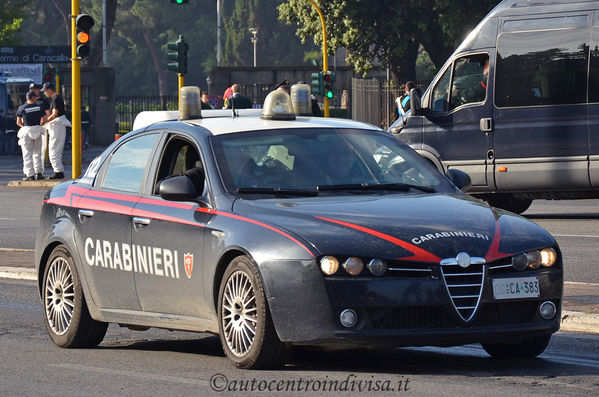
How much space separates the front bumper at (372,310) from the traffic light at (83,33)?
19667 mm

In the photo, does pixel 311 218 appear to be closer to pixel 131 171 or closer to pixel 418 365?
pixel 418 365

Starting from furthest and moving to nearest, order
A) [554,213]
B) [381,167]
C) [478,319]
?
[554,213], [381,167], [478,319]

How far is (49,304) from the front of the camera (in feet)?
29.5

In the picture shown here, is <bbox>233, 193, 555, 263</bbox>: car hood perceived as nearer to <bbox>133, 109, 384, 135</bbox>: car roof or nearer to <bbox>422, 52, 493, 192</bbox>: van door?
<bbox>133, 109, 384, 135</bbox>: car roof

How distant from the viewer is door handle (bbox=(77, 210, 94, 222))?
28.6 feet

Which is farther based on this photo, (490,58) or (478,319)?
(490,58)

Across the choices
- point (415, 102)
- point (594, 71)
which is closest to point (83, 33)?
point (415, 102)

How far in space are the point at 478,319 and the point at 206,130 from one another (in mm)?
2234

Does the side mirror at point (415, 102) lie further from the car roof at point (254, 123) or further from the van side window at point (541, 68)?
the car roof at point (254, 123)

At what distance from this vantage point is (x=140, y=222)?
820 centimetres

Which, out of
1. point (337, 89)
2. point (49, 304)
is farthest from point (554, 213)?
point (337, 89)

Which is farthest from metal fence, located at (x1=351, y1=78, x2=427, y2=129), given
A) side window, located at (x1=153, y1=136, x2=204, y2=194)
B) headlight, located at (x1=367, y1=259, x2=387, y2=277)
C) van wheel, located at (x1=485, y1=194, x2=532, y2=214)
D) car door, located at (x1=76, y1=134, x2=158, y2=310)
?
headlight, located at (x1=367, y1=259, x2=387, y2=277)

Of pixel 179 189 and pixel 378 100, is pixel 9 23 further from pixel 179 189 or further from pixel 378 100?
pixel 179 189

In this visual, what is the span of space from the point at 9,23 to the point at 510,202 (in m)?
39.7
